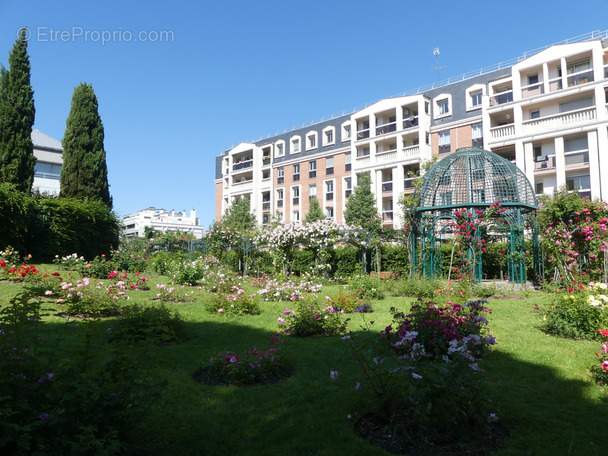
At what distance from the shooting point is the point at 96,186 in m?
21.5

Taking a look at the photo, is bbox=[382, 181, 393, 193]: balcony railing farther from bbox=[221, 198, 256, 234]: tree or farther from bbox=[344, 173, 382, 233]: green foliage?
bbox=[221, 198, 256, 234]: tree

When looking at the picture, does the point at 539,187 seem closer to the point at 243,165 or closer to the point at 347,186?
the point at 347,186

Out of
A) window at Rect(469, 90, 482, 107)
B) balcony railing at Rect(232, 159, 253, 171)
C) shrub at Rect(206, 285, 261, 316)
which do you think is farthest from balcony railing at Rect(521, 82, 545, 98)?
balcony railing at Rect(232, 159, 253, 171)

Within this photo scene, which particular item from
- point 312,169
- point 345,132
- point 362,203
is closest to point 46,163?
point 312,169

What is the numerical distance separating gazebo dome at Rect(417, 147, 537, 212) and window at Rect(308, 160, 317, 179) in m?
24.5

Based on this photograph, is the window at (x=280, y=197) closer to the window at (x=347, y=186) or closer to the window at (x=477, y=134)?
the window at (x=347, y=186)

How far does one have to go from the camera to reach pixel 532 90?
26531 millimetres

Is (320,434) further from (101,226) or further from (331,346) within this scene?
(101,226)

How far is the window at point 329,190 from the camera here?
3876cm

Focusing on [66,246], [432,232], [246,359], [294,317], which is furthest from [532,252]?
[66,246]

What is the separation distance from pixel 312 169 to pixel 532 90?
21.1 meters

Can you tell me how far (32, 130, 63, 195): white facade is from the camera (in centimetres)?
3903

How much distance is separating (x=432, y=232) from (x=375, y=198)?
17961 millimetres

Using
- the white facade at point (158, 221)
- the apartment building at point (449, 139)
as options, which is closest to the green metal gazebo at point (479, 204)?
the apartment building at point (449, 139)
